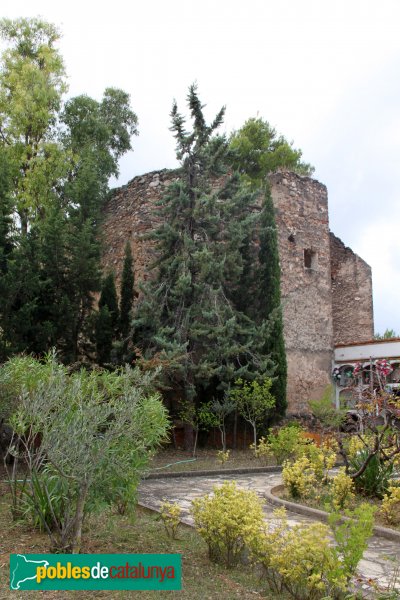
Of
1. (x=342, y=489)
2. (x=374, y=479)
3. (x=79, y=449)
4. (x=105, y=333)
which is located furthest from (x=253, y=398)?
(x=79, y=449)

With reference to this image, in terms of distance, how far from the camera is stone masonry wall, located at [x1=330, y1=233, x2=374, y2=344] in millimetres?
17859

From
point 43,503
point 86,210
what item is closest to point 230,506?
point 43,503

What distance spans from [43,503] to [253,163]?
21.5 m

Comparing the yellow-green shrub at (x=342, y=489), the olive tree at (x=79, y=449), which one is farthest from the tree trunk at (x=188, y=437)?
the olive tree at (x=79, y=449)

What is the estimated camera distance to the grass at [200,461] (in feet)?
33.7

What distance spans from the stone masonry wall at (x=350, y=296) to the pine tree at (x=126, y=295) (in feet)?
23.8

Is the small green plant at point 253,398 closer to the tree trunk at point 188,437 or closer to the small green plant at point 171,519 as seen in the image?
the tree trunk at point 188,437

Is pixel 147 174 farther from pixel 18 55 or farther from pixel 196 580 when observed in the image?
pixel 196 580

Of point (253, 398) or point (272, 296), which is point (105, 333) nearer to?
point (253, 398)

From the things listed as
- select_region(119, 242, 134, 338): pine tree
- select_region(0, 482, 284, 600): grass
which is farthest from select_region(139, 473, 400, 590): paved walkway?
select_region(119, 242, 134, 338): pine tree

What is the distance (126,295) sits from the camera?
13.9 metres

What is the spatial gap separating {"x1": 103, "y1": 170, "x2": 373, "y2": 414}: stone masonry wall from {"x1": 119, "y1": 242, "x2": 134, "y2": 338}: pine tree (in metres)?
0.55

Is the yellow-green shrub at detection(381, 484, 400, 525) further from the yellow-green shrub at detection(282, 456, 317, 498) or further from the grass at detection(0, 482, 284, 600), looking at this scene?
the grass at detection(0, 482, 284, 600)

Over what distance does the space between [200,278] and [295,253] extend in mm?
4308
